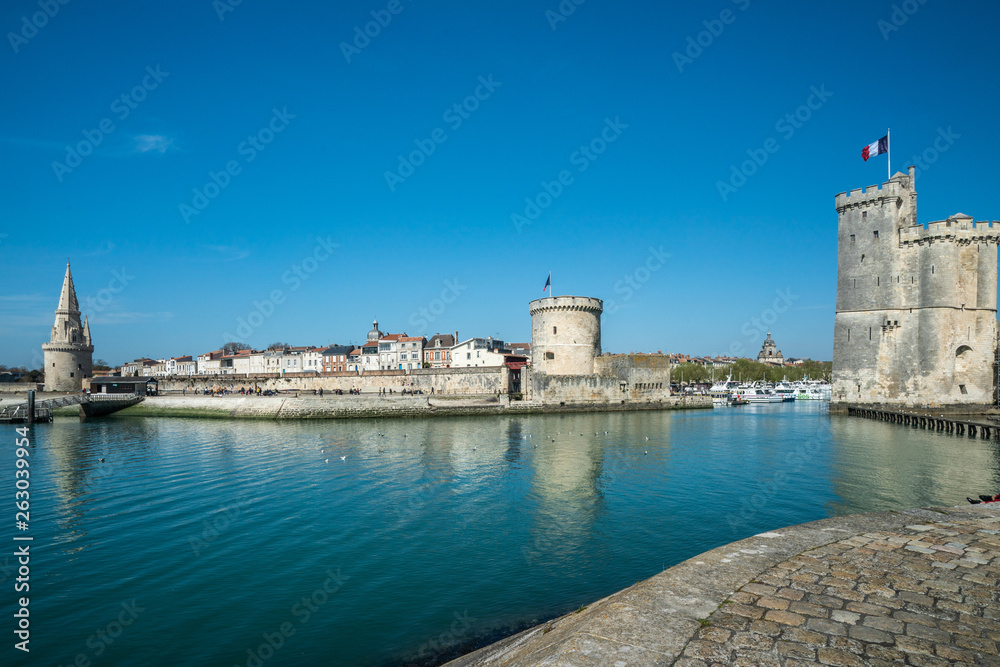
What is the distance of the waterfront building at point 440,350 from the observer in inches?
3027

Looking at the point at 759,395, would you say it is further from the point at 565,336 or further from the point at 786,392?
the point at 565,336

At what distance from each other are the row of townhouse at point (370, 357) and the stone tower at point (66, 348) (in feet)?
67.8

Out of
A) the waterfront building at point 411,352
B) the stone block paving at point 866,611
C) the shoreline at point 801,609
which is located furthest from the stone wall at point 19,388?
the stone block paving at point 866,611

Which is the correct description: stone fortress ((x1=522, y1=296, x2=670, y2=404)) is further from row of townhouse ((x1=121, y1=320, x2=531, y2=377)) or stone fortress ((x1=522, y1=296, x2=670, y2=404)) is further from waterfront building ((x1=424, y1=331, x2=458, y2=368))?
waterfront building ((x1=424, y1=331, x2=458, y2=368))

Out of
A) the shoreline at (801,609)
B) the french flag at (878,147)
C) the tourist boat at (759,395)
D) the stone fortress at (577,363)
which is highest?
the french flag at (878,147)

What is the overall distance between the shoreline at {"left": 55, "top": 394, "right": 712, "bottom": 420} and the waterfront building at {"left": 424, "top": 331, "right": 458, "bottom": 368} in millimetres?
27068

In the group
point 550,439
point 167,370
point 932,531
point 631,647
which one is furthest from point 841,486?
point 167,370

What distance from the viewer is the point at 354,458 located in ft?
81.3

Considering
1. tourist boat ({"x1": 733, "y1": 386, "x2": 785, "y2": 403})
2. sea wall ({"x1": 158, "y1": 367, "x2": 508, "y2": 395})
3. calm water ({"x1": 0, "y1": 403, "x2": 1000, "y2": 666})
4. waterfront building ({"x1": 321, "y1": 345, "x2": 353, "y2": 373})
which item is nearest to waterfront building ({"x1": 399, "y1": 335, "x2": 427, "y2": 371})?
waterfront building ({"x1": 321, "y1": 345, "x2": 353, "y2": 373})

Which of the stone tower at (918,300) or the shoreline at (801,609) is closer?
the shoreline at (801,609)

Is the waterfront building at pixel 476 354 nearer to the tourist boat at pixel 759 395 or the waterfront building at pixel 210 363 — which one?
the tourist boat at pixel 759 395

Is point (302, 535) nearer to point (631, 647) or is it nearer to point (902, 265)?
point (631, 647)

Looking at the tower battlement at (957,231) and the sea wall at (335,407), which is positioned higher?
the tower battlement at (957,231)

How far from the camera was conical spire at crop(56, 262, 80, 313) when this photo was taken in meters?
56.0
